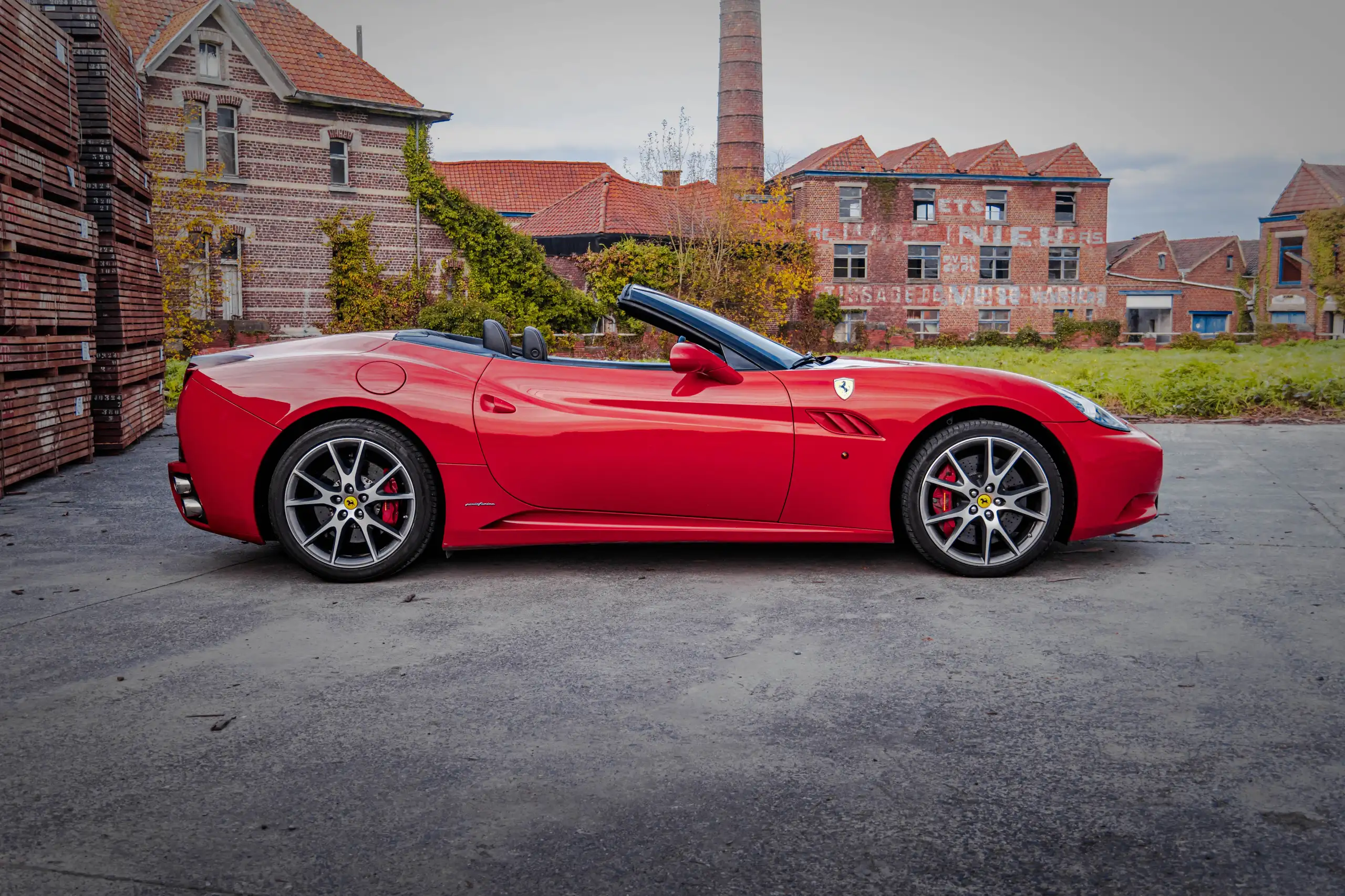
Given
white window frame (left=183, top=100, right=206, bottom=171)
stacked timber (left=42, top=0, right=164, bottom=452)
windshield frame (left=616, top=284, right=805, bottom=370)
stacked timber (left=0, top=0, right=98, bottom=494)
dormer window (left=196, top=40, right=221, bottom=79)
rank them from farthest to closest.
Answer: white window frame (left=183, top=100, right=206, bottom=171) → dormer window (left=196, top=40, right=221, bottom=79) → stacked timber (left=42, top=0, right=164, bottom=452) → stacked timber (left=0, top=0, right=98, bottom=494) → windshield frame (left=616, top=284, right=805, bottom=370)

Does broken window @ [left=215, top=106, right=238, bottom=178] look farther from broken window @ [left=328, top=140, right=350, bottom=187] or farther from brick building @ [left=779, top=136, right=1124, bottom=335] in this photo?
brick building @ [left=779, top=136, right=1124, bottom=335]

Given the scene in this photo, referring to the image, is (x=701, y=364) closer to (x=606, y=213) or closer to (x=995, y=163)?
(x=606, y=213)

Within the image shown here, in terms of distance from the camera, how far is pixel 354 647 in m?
3.79

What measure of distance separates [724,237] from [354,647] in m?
36.7

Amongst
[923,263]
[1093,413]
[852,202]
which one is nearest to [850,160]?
[852,202]

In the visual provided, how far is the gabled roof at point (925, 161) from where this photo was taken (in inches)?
2164

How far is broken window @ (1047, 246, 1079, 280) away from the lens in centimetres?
5672

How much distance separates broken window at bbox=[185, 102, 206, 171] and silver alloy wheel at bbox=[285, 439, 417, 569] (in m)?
28.6

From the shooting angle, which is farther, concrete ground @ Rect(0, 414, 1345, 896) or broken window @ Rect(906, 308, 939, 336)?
broken window @ Rect(906, 308, 939, 336)

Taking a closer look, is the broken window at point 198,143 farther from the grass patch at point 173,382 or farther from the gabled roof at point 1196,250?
the gabled roof at point 1196,250

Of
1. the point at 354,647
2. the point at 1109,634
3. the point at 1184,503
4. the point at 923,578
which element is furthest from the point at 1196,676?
the point at 1184,503

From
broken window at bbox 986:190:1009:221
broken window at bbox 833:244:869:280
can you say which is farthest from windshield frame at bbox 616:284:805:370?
broken window at bbox 986:190:1009:221

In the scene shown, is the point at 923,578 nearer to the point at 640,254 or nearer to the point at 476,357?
the point at 476,357

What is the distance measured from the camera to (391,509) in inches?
190
